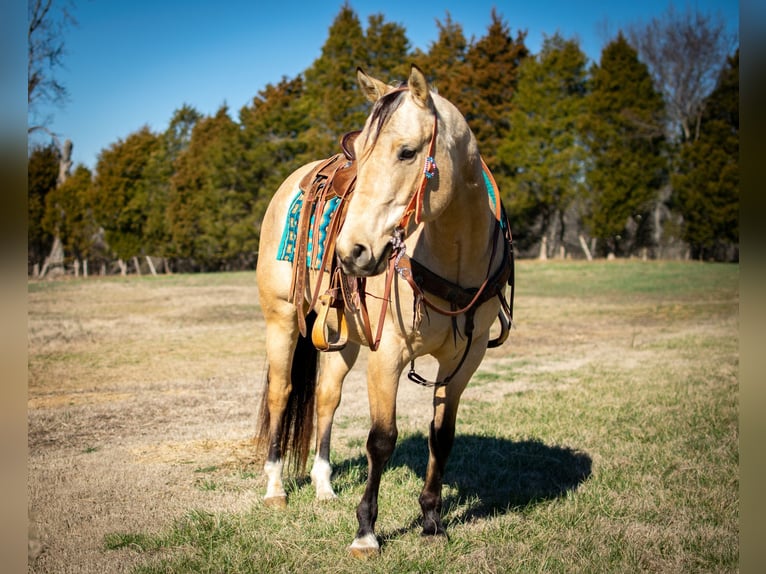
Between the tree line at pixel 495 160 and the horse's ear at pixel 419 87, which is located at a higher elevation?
the tree line at pixel 495 160

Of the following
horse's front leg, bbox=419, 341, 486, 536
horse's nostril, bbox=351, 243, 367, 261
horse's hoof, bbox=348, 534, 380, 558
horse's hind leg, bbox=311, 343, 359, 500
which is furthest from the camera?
horse's hind leg, bbox=311, 343, 359, 500

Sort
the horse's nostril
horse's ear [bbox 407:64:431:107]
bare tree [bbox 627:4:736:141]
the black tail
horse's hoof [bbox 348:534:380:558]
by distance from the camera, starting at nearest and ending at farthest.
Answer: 1. the horse's nostril
2. horse's ear [bbox 407:64:431:107]
3. horse's hoof [bbox 348:534:380:558]
4. the black tail
5. bare tree [bbox 627:4:736:141]

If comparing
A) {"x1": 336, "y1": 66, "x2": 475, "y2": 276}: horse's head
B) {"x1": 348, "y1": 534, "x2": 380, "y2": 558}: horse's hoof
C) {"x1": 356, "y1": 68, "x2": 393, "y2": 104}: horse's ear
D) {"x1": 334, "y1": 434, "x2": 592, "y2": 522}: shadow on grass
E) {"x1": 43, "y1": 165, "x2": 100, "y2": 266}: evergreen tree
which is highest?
{"x1": 43, "y1": 165, "x2": 100, "y2": 266}: evergreen tree

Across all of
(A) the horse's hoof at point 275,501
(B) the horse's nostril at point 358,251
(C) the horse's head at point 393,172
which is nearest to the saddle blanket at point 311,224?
A: (C) the horse's head at point 393,172

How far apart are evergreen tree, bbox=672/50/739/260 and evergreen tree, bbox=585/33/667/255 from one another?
189 centimetres

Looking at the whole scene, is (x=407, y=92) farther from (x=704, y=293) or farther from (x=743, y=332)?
(x=704, y=293)

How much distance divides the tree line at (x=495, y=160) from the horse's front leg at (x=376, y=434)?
92.8ft

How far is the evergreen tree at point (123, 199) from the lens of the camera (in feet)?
113

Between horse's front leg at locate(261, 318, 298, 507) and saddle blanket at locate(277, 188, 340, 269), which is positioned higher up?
saddle blanket at locate(277, 188, 340, 269)

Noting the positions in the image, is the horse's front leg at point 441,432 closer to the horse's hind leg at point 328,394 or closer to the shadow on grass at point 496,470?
the shadow on grass at point 496,470

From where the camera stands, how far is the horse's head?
8.42ft

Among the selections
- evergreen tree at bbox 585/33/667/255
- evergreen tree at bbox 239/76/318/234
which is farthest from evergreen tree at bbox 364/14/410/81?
evergreen tree at bbox 585/33/667/255

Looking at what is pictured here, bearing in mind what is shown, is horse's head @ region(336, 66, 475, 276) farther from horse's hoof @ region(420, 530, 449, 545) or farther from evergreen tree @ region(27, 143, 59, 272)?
evergreen tree @ region(27, 143, 59, 272)

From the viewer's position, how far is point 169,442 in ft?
18.0
